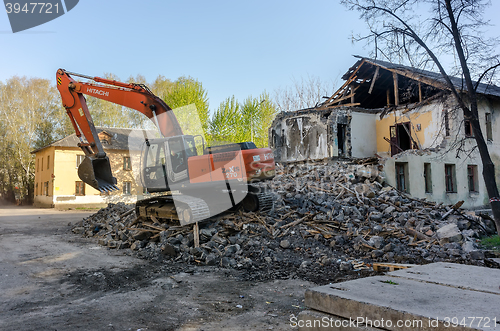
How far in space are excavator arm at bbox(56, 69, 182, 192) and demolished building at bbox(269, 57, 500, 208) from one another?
1015 cm

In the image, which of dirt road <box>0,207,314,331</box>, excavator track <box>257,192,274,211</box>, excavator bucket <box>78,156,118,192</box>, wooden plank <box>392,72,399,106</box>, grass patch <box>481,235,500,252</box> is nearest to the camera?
dirt road <box>0,207,314,331</box>

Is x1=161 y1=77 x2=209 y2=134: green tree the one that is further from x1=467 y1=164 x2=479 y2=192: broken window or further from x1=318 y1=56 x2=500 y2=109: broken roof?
x1=467 y1=164 x2=479 y2=192: broken window

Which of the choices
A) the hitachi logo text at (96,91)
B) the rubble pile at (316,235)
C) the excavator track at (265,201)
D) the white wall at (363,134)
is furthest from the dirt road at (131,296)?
the white wall at (363,134)

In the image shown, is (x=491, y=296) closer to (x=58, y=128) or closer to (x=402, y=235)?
(x=402, y=235)

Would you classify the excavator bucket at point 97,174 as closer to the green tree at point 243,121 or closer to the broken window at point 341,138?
the broken window at point 341,138

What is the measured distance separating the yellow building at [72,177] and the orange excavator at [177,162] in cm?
1897

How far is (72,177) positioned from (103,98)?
933 inches

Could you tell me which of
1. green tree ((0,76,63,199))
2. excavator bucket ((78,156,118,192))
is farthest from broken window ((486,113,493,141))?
green tree ((0,76,63,199))

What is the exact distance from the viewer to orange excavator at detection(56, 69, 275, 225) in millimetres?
9711

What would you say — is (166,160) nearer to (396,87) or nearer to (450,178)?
(450,178)

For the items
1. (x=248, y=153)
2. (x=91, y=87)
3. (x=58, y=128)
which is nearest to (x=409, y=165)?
(x=248, y=153)

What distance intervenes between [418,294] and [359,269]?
164 inches

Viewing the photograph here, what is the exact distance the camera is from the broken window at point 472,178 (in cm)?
1961

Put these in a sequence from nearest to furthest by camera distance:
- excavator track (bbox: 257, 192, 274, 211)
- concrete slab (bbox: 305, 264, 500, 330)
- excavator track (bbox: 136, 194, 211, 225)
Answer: concrete slab (bbox: 305, 264, 500, 330)
excavator track (bbox: 136, 194, 211, 225)
excavator track (bbox: 257, 192, 274, 211)
